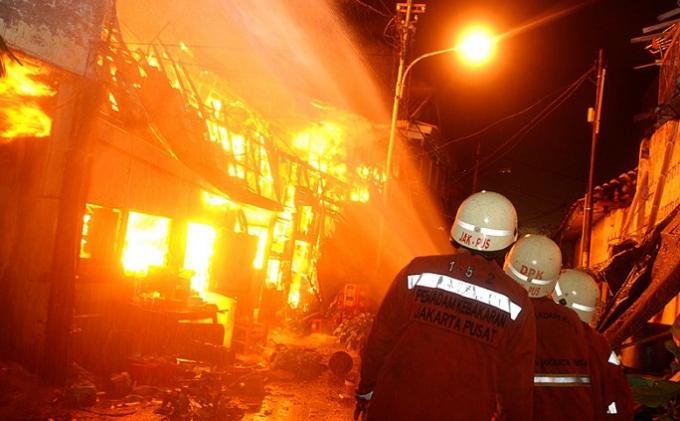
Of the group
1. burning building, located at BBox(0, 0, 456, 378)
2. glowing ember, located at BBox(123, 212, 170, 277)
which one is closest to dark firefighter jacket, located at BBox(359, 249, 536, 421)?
Result: burning building, located at BBox(0, 0, 456, 378)

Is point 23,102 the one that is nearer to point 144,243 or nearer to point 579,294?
point 144,243

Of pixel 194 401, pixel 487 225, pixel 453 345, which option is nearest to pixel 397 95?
pixel 194 401

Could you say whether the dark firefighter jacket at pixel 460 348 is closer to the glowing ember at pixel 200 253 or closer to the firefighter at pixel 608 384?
the firefighter at pixel 608 384

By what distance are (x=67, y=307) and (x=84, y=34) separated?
4182mm

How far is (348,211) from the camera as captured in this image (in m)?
20.8

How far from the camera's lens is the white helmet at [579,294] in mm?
4301

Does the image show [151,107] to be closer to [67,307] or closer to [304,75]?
[67,307]

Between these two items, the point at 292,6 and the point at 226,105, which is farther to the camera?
the point at 292,6

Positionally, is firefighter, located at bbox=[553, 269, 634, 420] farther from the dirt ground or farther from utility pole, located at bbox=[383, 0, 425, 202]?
utility pole, located at bbox=[383, 0, 425, 202]

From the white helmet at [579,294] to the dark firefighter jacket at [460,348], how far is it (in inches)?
60.4

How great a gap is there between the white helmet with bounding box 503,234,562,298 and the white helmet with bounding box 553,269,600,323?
665 mm

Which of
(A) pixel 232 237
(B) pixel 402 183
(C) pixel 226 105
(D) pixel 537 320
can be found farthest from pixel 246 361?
(B) pixel 402 183

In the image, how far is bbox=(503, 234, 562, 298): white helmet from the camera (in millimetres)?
3734

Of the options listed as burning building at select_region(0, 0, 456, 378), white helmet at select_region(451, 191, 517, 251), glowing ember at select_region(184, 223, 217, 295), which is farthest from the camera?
glowing ember at select_region(184, 223, 217, 295)
